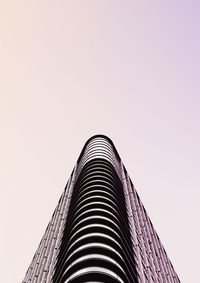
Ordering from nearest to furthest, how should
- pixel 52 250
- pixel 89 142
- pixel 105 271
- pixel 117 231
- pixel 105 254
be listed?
pixel 105 271 < pixel 105 254 < pixel 117 231 < pixel 52 250 < pixel 89 142

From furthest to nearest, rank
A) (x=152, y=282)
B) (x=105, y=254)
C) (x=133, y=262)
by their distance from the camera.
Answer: (x=152, y=282) → (x=133, y=262) → (x=105, y=254)

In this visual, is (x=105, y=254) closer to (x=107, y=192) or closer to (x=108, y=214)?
(x=108, y=214)

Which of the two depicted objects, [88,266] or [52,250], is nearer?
[88,266]

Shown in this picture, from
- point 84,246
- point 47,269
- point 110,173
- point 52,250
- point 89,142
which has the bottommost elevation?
point 84,246

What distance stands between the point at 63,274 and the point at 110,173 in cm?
1977

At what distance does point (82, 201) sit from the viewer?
41031mm

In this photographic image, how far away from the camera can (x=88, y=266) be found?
99.7 feet

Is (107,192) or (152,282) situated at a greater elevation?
(107,192)

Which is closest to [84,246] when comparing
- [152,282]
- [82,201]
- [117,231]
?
[117,231]

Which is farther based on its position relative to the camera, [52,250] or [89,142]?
[89,142]

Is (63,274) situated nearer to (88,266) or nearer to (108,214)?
(88,266)

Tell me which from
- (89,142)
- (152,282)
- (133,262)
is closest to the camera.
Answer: (133,262)

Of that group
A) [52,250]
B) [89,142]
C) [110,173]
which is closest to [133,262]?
[110,173]

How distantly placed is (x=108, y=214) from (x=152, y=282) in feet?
42.1
